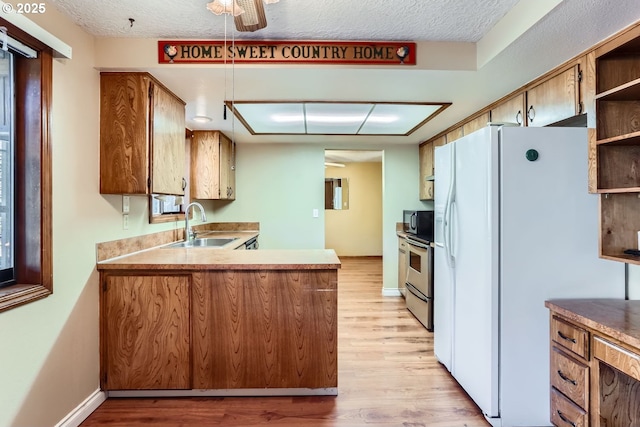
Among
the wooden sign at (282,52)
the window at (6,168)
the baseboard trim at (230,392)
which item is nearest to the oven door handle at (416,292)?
the baseboard trim at (230,392)

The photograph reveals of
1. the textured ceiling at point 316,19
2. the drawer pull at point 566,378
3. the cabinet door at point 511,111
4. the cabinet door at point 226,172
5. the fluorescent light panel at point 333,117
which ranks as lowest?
the drawer pull at point 566,378

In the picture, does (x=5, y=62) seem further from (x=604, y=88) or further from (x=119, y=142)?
(x=604, y=88)

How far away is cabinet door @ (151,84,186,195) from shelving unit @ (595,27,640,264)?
2.55 meters

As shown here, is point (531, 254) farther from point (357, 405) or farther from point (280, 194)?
point (280, 194)

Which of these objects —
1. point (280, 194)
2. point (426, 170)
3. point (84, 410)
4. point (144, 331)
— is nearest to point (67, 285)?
point (144, 331)

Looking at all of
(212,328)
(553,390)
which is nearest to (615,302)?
(553,390)

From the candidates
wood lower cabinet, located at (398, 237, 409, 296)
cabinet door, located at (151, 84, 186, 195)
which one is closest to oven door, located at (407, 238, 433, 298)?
wood lower cabinet, located at (398, 237, 409, 296)

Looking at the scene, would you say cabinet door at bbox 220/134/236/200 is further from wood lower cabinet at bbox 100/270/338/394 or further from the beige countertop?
wood lower cabinet at bbox 100/270/338/394

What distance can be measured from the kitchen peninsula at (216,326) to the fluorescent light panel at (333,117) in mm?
1412

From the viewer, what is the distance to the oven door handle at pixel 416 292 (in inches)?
130

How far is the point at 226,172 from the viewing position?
3957 mm

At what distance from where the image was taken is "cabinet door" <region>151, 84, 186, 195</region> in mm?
2189

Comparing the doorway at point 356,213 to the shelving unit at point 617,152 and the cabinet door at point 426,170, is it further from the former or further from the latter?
the shelving unit at point 617,152

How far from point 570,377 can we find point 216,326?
191 cm
